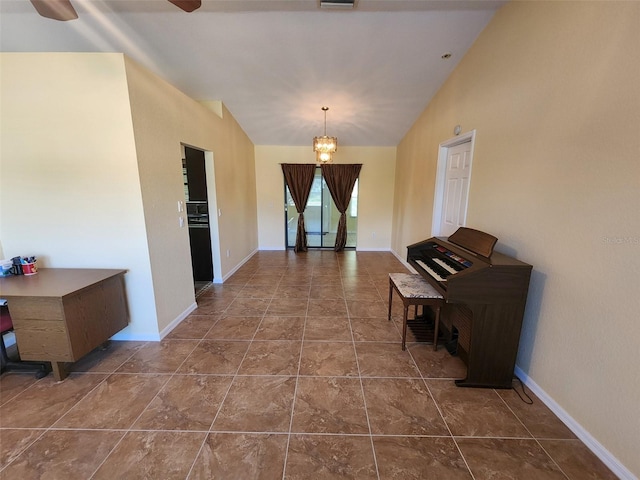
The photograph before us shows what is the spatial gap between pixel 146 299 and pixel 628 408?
3.38 m

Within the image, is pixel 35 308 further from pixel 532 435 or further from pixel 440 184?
pixel 440 184

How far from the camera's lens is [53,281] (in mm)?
1998

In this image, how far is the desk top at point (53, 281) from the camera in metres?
1.80

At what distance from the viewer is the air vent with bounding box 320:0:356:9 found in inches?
86.3

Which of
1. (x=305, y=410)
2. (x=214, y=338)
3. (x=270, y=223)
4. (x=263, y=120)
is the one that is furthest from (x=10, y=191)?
(x=270, y=223)

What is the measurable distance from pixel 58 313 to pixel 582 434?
11.4 feet

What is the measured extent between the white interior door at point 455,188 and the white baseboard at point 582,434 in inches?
66.2

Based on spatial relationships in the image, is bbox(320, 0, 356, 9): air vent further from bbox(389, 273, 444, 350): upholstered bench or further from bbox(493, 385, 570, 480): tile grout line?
bbox(493, 385, 570, 480): tile grout line

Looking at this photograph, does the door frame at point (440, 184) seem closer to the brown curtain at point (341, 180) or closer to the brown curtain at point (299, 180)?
the brown curtain at point (341, 180)

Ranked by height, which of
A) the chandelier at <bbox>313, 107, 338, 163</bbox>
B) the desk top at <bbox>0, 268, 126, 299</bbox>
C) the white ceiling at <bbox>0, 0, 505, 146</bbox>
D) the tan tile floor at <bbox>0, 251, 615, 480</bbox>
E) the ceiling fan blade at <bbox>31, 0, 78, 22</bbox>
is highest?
the white ceiling at <bbox>0, 0, 505, 146</bbox>

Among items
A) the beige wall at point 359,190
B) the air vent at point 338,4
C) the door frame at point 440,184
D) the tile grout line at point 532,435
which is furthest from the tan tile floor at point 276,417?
the beige wall at point 359,190

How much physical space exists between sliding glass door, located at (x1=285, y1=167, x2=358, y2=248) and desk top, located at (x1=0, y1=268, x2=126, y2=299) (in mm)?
4322

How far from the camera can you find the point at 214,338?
252 centimetres

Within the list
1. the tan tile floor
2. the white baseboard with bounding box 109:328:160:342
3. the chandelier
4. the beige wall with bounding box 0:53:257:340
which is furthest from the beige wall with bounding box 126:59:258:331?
the chandelier
